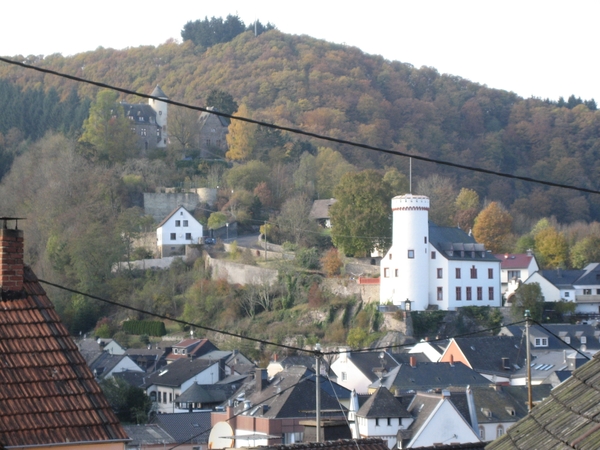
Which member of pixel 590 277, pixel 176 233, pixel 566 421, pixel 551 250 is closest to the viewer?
pixel 566 421

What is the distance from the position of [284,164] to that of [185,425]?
1770 inches


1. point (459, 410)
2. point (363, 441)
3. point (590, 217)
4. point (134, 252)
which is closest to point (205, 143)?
point (134, 252)

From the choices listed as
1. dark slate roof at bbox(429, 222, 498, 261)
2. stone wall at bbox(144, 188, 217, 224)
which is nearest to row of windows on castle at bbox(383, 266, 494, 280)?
dark slate roof at bbox(429, 222, 498, 261)

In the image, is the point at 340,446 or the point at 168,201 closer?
the point at 340,446

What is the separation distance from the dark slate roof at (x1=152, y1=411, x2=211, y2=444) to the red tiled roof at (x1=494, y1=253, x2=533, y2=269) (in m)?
30.2

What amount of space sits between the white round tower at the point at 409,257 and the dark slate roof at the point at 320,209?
50.5 feet

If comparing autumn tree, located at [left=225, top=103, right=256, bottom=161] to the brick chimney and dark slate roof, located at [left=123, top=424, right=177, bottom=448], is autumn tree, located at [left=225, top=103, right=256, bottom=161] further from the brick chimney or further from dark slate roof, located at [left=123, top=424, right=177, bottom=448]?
the brick chimney

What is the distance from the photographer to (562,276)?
203 ft

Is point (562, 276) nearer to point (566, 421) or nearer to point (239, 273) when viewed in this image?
point (239, 273)

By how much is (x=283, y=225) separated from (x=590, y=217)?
37.0m

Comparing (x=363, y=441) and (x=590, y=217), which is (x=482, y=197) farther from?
(x=363, y=441)

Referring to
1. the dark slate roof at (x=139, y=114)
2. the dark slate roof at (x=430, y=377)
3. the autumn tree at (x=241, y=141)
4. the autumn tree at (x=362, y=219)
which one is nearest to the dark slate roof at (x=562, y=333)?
the dark slate roof at (x=430, y=377)

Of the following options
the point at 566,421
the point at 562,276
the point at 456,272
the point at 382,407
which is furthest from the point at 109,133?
the point at 566,421

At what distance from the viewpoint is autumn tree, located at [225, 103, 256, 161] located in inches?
3206
